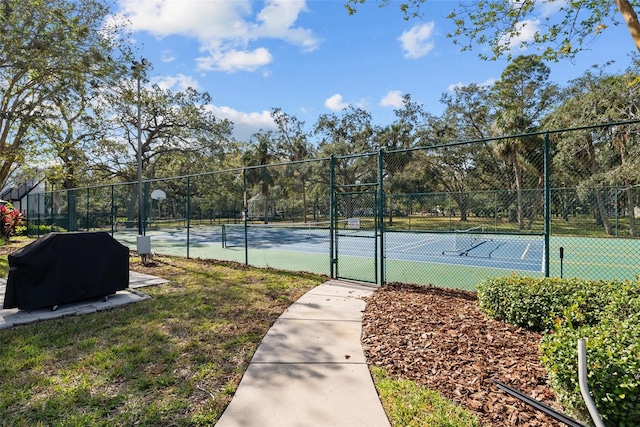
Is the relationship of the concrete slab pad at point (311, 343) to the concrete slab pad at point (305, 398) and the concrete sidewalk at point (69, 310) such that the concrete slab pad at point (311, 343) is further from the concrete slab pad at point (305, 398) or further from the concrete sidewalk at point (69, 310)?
the concrete sidewalk at point (69, 310)

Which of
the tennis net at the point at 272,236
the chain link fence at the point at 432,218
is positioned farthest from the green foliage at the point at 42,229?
the tennis net at the point at 272,236

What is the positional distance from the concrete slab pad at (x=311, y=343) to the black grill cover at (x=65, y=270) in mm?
2940

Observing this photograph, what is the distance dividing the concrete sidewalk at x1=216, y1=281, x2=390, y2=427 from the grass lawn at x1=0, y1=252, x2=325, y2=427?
0.56ft

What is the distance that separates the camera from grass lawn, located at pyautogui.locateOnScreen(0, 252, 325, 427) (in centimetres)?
259

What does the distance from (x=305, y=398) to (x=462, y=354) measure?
160cm

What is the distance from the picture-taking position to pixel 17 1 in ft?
30.0

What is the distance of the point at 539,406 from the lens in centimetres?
225

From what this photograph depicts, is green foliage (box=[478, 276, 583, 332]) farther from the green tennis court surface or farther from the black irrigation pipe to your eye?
the green tennis court surface

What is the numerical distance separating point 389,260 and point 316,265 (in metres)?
2.40

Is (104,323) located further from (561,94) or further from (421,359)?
(561,94)

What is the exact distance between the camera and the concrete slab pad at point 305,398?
2418 mm

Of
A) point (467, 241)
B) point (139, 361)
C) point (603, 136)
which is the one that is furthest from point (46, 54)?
point (603, 136)

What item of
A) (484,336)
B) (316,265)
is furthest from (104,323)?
(316,265)

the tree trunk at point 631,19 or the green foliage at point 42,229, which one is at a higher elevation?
the tree trunk at point 631,19
